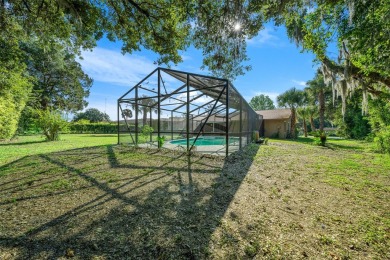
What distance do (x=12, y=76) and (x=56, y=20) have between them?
20.2ft

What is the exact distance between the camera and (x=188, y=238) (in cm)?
226

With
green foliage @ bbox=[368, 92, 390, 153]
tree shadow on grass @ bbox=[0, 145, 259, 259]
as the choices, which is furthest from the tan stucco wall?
tree shadow on grass @ bbox=[0, 145, 259, 259]

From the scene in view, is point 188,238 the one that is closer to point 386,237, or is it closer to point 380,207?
point 386,237

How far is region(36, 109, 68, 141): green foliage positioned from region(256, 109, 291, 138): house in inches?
→ 824

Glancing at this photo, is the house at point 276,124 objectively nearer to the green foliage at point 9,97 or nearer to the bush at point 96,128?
the green foliage at point 9,97

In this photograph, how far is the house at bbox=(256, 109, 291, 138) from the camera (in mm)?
21062

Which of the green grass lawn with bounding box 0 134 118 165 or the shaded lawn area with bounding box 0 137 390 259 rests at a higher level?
the green grass lawn with bounding box 0 134 118 165

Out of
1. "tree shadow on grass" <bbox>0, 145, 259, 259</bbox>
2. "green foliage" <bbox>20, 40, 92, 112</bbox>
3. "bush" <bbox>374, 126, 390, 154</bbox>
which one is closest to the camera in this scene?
"tree shadow on grass" <bbox>0, 145, 259, 259</bbox>

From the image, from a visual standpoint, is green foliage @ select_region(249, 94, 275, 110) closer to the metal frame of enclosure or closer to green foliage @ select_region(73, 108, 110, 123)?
the metal frame of enclosure

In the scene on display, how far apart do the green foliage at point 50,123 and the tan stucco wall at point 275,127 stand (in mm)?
21704

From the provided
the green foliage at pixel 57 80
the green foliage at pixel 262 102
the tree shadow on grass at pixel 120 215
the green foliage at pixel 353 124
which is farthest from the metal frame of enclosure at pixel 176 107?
the green foliage at pixel 262 102

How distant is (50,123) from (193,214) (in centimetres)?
1672

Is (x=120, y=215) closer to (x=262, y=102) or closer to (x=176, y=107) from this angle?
(x=176, y=107)

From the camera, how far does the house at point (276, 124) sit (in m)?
21.1
